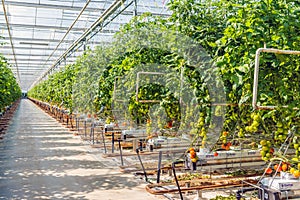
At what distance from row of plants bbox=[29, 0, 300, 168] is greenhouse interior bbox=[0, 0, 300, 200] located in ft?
0.04

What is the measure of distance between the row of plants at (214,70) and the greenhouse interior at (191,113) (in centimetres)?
1

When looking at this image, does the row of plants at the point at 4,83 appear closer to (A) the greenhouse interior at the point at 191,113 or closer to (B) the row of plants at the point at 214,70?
(A) the greenhouse interior at the point at 191,113

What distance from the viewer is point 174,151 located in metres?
5.82

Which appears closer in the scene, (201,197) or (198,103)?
(198,103)

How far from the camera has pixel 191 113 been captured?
452cm

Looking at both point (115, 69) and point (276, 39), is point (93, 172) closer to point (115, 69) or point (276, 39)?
point (115, 69)

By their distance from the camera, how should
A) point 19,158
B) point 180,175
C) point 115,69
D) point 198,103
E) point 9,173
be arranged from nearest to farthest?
point 198,103
point 180,175
point 9,173
point 115,69
point 19,158

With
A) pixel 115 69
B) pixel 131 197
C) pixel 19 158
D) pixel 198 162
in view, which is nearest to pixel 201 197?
pixel 198 162

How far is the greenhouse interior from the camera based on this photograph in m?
3.26

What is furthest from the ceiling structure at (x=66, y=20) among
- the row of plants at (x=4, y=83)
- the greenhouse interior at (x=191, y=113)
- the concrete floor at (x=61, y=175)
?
the concrete floor at (x=61, y=175)

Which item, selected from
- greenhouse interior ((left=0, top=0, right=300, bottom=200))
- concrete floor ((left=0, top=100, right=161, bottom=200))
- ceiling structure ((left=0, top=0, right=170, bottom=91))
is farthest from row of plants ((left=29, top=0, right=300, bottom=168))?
ceiling structure ((left=0, top=0, right=170, bottom=91))

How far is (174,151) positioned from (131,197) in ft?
4.26

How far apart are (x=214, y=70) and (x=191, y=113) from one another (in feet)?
2.64

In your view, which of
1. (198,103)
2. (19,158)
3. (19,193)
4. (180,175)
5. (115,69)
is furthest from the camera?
(19,158)
